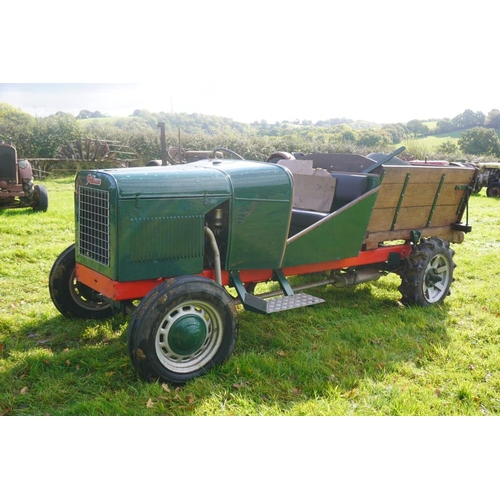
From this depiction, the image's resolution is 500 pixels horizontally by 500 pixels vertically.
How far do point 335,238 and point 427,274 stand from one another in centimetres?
135

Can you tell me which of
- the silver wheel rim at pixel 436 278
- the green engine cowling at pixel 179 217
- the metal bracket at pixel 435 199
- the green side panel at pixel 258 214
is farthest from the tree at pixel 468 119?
the green engine cowling at pixel 179 217

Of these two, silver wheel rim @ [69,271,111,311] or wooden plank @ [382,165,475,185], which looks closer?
silver wheel rim @ [69,271,111,311]

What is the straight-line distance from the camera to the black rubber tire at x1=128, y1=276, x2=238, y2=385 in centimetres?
325

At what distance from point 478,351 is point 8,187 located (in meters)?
9.55

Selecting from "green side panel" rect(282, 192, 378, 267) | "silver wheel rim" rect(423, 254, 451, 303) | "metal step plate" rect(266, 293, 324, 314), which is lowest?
"silver wheel rim" rect(423, 254, 451, 303)

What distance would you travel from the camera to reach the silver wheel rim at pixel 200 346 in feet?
11.1

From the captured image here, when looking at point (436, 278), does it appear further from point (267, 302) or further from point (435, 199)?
point (267, 302)

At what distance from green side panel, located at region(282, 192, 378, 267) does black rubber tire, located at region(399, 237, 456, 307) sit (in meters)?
0.72

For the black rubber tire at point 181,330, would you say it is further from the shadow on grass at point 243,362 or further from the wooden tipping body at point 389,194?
the wooden tipping body at point 389,194

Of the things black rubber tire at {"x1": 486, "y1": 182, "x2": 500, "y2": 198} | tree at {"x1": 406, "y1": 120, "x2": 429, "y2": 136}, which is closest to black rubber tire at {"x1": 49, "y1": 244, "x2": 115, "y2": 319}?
tree at {"x1": 406, "y1": 120, "x2": 429, "y2": 136}

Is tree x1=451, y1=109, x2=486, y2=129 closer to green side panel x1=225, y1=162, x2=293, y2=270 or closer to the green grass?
the green grass

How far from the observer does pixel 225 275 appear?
408 centimetres

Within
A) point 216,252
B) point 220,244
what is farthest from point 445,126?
point 216,252

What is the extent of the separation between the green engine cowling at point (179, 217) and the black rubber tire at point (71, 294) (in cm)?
45
